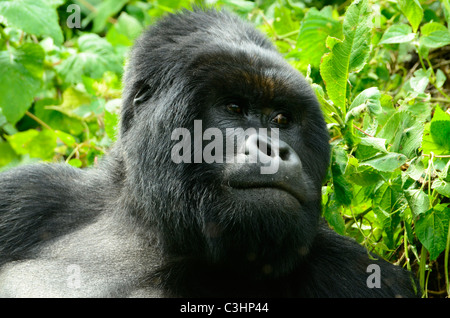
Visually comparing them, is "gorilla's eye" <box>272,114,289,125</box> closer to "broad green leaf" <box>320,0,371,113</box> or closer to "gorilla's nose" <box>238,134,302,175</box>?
"gorilla's nose" <box>238,134,302,175</box>

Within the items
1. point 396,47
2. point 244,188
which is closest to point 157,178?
point 244,188

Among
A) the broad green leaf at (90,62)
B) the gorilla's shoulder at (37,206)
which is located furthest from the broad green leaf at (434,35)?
the broad green leaf at (90,62)

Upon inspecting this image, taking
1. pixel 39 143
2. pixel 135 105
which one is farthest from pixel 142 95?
pixel 39 143

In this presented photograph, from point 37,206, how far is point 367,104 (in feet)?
6.01

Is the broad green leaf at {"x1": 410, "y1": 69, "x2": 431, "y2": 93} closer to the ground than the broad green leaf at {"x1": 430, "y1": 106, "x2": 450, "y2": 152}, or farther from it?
farther from it

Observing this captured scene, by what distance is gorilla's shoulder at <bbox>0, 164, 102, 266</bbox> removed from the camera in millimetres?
3410

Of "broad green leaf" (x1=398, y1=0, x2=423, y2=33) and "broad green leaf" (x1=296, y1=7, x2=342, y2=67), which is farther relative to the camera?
"broad green leaf" (x1=296, y1=7, x2=342, y2=67)

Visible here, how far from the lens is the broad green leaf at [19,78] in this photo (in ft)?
15.2

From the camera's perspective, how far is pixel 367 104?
321 centimetres

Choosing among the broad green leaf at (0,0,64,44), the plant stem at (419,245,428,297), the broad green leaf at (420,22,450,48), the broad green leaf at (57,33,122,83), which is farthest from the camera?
the broad green leaf at (57,33,122,83)

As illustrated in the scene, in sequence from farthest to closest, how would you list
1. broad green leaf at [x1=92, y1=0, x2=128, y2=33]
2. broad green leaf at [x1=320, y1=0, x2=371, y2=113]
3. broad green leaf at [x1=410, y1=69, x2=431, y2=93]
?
broad green leaf at [x1=92, y1=0, x2=128, y2=33], broad green leaf at [x1=410, y1=69, x2=431, y2=93], broad green leaf at [x1=320, y1=0, x2=371, y2=113]

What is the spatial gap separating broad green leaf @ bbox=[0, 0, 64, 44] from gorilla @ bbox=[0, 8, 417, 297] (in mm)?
1430

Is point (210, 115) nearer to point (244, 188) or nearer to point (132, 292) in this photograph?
point (244, 188)

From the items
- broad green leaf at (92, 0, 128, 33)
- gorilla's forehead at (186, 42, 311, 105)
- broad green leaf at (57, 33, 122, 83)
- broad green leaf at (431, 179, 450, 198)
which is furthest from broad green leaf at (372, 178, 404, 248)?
broad green leaf at (92, 0, 128, 33)
